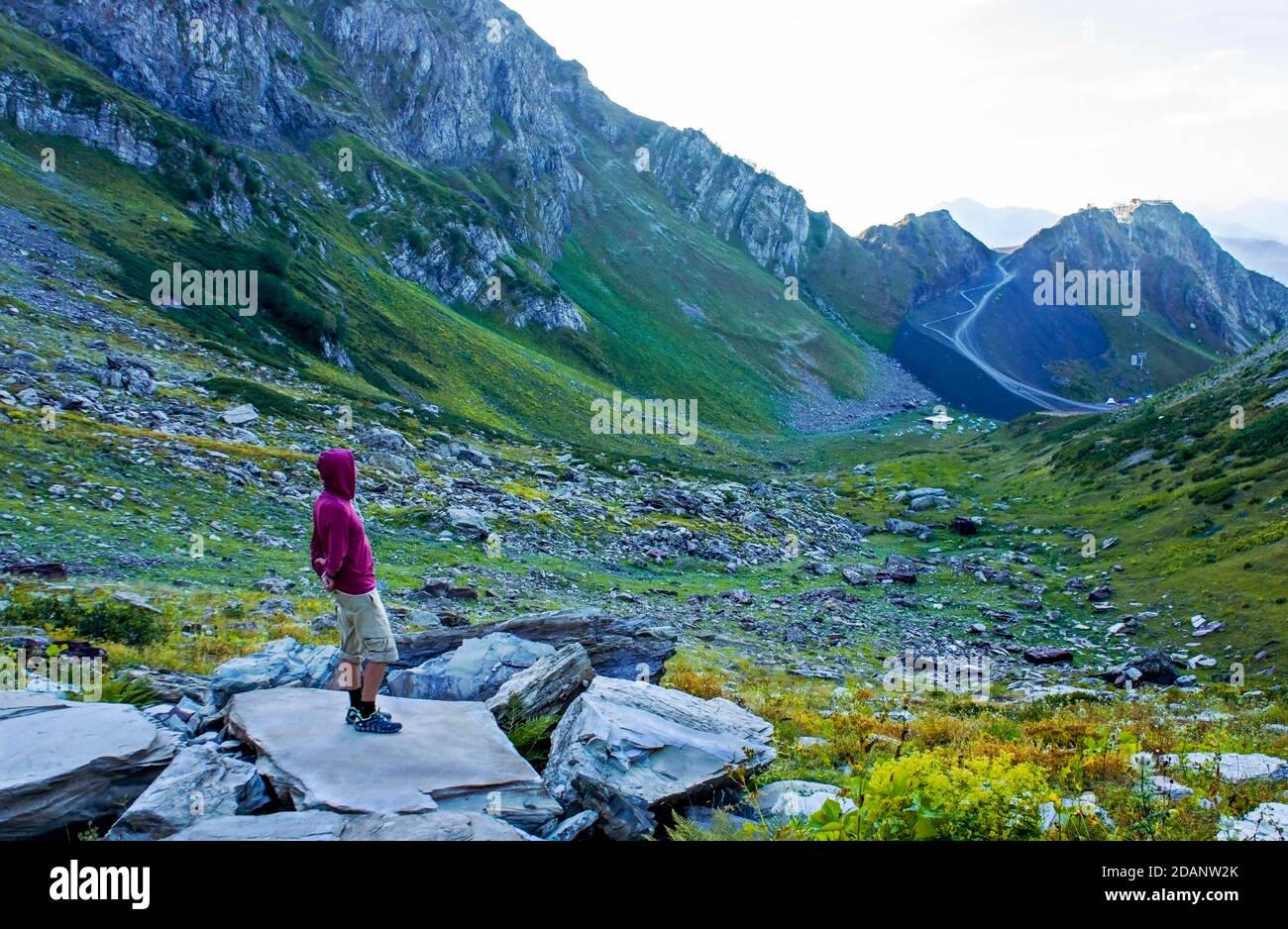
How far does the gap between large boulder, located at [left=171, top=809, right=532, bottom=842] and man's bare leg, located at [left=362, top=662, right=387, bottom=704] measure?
179 cm

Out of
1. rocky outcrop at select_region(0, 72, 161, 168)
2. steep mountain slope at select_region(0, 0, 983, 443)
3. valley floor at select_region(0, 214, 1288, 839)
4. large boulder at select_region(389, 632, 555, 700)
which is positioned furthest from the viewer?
steep mountain slope at select_region(0, 0, 983, 443)

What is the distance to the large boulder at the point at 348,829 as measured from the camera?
5902mm

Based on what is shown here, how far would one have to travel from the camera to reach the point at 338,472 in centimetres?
811

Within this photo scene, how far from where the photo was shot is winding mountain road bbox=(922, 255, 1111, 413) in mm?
116875

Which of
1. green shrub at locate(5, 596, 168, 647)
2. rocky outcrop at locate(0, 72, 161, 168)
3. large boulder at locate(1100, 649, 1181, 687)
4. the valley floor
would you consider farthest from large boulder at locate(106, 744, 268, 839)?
rocky outcrop at locate(0, 72, 161, 168)

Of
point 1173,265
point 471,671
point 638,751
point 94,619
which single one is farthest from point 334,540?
point 1173,265

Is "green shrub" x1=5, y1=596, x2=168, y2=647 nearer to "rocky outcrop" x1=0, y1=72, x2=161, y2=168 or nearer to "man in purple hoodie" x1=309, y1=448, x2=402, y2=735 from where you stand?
"man in purple hoodie" x1=309, y1=448, x2=402, y2=735

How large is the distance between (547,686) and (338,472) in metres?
4.00

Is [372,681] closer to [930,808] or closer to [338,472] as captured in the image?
[338,472]

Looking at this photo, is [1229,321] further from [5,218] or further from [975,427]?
[5,218]

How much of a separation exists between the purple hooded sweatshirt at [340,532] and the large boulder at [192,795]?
2.01 meters

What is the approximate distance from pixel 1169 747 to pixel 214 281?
58.8 m

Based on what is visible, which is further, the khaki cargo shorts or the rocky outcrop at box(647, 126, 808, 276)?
the rocky outcrop at box(647, 126, 808, 276)
